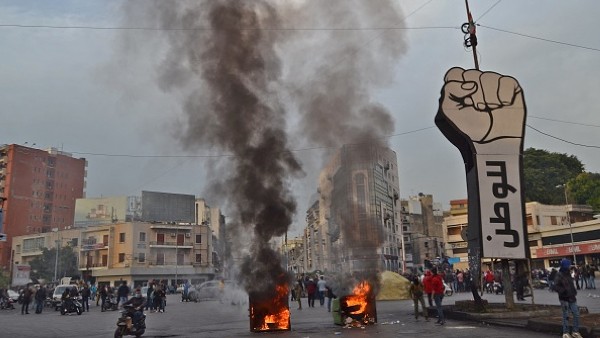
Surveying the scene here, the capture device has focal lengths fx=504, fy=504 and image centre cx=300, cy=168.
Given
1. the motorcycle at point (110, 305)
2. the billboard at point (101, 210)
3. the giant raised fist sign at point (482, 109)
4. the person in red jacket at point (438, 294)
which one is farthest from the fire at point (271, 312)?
the billboard at point (101, 210)

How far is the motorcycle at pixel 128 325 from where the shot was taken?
41.0 feet

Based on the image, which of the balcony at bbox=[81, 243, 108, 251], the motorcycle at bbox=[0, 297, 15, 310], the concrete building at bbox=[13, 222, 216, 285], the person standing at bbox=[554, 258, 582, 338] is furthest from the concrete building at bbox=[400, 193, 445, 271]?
the person standing at bbox=[554, 258, 582, 338]

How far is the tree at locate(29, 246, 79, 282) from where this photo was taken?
228 ft

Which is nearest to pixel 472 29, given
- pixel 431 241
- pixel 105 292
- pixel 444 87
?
pixel 444 87

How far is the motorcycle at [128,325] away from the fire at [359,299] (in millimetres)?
5778

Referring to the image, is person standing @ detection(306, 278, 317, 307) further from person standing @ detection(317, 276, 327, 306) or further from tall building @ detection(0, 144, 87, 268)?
tall building @ detection(0, 144, 87, 268)

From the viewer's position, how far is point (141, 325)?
13695 millimetres

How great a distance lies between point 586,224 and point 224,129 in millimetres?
47296

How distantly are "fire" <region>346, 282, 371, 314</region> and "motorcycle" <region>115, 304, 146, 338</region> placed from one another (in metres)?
5.78

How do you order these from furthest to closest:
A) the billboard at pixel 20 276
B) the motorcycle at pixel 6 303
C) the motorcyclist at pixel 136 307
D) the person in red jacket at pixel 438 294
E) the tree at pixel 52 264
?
the tree at pixel 52 264, the billboard at pixel 20 276, the motorcycle at pixel 6 303, the person in red jacket at pixel 438 294, the motorcyclist at pixel 136 307

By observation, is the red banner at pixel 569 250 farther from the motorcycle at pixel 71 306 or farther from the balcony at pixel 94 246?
the balcony at pixel 94 246

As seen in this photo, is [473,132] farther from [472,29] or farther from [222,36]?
[222,36]

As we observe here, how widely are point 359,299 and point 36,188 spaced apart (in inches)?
3706

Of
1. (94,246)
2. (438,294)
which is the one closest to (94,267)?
(94,246)
